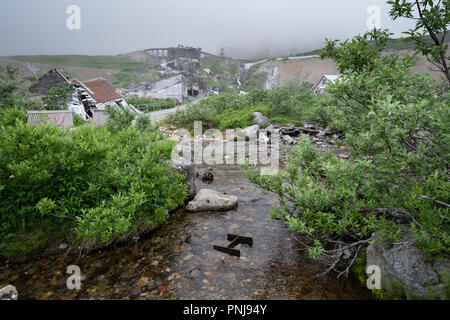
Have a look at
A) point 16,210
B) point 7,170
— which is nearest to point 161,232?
point 16,210

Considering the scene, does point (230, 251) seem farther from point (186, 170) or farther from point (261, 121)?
point (261, 121)

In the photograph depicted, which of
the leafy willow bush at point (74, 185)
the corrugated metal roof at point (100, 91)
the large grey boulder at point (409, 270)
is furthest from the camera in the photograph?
the corrugated metal roof at point (100, 91)

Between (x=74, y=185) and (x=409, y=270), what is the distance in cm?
777

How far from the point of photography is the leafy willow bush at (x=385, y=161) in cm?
397

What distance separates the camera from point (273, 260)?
6613 mm

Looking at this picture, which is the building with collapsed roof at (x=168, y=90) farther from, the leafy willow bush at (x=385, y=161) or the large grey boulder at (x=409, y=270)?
the large grey boulder at (x=409, y=270)


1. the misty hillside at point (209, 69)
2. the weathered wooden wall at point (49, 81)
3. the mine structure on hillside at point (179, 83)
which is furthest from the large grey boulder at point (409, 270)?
the misty hillside at point (209, 69)

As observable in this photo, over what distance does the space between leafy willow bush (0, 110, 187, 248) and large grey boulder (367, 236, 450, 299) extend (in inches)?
224

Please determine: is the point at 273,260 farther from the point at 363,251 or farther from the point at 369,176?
the point at 369,176

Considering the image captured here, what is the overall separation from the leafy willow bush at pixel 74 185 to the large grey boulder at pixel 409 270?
5.68 m

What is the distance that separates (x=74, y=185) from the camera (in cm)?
672

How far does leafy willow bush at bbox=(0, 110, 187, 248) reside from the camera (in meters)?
6.07

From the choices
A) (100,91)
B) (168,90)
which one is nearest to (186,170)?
(100,91)
